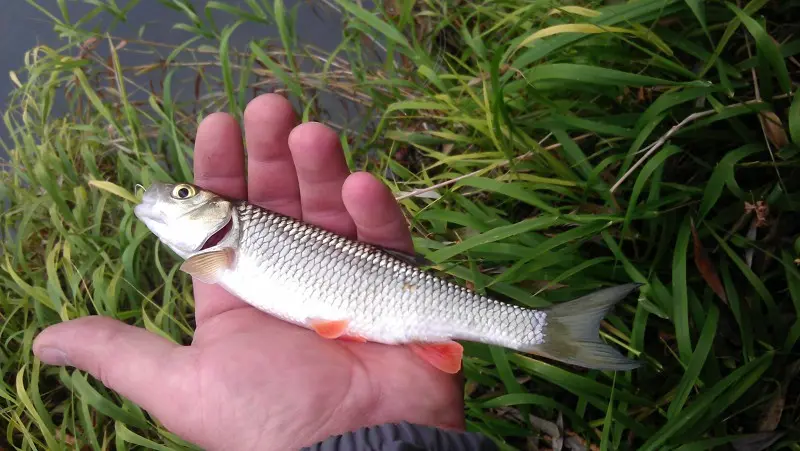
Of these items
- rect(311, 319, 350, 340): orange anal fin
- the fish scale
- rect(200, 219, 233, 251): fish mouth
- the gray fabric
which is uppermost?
rect(200, 219, 233, 251): fish mouth

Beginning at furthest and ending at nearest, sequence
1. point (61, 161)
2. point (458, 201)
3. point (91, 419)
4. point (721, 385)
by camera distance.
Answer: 1. point (61, 161)
2. point (91, 419)
3. point (458, 201)
4. point (721, 385)

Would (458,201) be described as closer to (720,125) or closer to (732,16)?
(720,125)

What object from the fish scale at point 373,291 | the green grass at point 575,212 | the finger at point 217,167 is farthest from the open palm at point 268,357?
the green grass at point 575,212

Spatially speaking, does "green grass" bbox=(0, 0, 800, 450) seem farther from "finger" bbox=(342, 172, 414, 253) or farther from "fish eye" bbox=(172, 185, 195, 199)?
"fish eye" bbox=(172, 185, 195, 199)

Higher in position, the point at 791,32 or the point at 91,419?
the point at 791,32

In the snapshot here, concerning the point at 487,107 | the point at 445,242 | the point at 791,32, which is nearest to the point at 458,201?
the point at 445,242

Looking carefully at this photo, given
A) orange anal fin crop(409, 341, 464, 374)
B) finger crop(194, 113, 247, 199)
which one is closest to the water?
finger crop(194, 113, 247, 199)
